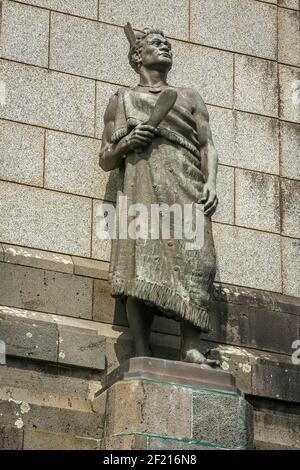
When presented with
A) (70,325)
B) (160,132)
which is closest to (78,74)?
(160,132)

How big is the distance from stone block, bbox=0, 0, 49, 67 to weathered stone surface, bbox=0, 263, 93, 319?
7.18 ft

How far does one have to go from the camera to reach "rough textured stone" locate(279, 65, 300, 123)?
1558 cm

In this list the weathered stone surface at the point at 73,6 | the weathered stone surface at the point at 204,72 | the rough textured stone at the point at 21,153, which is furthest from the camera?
the weathered stone surface at the point at 204,72

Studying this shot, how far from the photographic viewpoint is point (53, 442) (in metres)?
12.2

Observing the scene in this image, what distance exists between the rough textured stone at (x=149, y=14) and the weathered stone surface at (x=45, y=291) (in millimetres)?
2844

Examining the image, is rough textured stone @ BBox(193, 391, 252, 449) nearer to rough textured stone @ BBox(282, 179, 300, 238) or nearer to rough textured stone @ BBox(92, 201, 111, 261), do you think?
rough textured stone @ BBox(92, 201, 111, 261)

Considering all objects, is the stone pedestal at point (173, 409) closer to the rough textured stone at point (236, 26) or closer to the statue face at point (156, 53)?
the statue face at point (156, 53)

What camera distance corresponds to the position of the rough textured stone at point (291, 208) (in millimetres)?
A: 15094

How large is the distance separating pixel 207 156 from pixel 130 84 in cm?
155

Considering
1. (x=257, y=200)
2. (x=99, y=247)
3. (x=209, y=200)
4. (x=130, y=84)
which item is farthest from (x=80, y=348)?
(x=130, y=84)

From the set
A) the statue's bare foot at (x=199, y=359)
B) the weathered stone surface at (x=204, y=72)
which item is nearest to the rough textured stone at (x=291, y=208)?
the weathered stone surface at (x=204, y=72)

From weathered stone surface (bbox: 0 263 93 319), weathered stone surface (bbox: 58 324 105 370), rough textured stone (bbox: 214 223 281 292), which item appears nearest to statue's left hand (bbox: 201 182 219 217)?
rough textured stone (bbox: 214 223 281 292)
